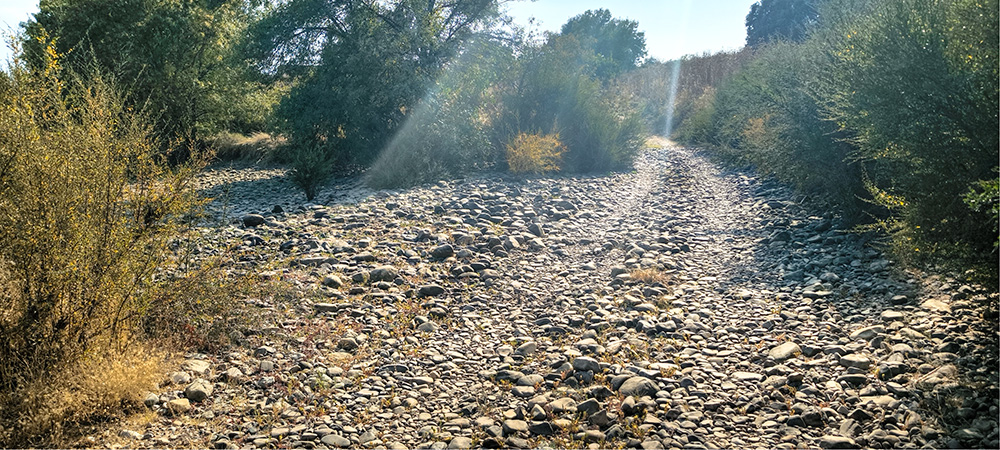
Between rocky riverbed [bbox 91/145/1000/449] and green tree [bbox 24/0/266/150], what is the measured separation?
31.8ft

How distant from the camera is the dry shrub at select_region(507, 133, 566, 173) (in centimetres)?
1598

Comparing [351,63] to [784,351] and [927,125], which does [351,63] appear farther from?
[927,125]

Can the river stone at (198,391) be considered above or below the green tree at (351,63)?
below

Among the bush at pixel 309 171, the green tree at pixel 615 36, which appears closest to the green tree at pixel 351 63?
the bush at pixel 309 171

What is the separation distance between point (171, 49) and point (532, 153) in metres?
11.2

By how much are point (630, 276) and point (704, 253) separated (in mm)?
1854

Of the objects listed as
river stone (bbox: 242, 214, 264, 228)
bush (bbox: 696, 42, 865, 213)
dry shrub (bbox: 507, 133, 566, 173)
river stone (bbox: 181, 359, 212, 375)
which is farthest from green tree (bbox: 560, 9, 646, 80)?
river stone (bbox: 181, 359, 212, 375)

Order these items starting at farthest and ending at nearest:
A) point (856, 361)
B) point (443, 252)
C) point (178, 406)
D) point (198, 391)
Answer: point (443, 252) < point (856, 361) < point (198, 391) < point (178, 406)

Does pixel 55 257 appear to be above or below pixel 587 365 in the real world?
above

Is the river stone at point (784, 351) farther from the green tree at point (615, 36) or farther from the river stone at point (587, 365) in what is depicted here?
the green tree at point (615, 36)

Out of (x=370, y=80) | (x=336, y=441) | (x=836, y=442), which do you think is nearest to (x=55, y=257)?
(x=336, y=441)

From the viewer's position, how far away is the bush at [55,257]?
4.33 metres

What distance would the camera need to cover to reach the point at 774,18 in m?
44.9

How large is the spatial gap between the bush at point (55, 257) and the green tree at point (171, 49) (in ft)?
41.1
